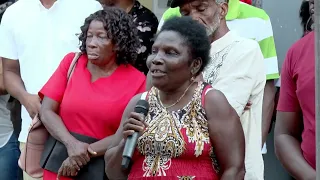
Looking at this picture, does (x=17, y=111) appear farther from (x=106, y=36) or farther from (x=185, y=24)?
(x=185, y=24)

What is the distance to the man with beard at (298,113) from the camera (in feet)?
16.2

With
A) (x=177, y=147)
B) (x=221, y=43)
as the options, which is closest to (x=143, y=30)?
(x=221, y=43)

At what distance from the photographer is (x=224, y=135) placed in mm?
4520

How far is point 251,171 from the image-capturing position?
5.09 metres

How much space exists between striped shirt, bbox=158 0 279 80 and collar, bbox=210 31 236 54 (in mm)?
1022

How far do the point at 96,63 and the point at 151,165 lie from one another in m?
1.49

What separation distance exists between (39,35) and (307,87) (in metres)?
2.38

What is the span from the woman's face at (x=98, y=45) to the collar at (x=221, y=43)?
2.97ft

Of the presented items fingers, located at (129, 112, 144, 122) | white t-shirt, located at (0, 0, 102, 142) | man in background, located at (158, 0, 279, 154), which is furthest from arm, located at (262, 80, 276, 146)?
fingers, located at (129, 112, 144, 122)

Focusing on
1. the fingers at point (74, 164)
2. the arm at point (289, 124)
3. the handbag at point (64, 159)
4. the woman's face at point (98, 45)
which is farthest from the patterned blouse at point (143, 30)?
the arm at point (289, 124)

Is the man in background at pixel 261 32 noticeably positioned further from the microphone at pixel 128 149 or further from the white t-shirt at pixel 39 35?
the microphone at pixel 128 149

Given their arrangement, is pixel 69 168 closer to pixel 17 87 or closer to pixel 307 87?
pixel 17 87

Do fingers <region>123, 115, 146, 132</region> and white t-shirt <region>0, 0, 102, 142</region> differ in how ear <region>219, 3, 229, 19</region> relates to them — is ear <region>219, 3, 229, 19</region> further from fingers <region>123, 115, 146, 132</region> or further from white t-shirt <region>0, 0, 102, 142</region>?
white t-shirt <region>0, 0, 102, 142</region>

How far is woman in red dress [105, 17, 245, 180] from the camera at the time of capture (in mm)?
4457
